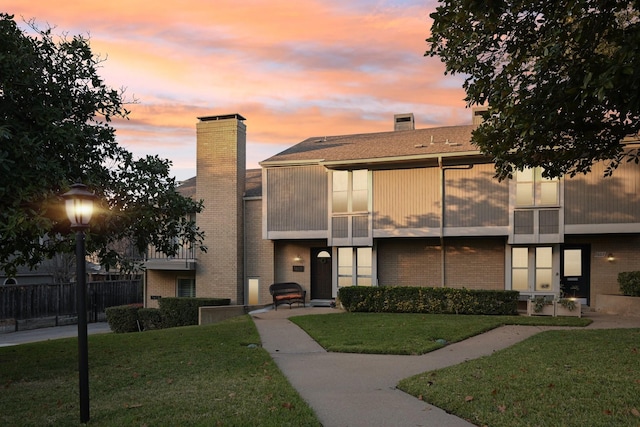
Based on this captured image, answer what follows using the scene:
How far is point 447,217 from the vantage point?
1881 cm

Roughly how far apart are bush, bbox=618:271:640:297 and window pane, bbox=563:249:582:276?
196 cm

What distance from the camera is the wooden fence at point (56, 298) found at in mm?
24781

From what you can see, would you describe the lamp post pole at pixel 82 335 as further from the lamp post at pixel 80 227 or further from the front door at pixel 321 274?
the front door at pixel 321 274

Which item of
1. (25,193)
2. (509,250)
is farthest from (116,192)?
(509,250)

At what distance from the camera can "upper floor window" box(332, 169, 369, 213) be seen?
1997 centimetres

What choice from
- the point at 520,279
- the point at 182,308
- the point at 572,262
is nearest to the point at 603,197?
the point at 572,262

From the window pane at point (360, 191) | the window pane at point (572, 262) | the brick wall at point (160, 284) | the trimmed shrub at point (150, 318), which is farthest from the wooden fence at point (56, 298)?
the window pane at point (572, 262)

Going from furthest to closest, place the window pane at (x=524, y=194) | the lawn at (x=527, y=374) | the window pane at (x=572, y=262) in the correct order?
the window pane at (x=572, y=262), the window pane at (x=524, y=194), the lawn at (x=527, y=374)

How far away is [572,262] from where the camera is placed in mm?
18859

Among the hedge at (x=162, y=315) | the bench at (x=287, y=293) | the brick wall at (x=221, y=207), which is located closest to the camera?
the bench at (x=287, y=293)

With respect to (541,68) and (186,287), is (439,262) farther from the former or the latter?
(541,68)

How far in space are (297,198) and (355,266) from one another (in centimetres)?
349

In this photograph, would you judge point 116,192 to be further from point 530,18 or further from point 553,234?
point 553,234

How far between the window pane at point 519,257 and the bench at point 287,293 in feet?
25.7
